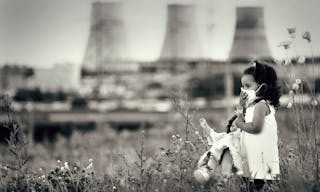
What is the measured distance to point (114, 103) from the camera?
234ft

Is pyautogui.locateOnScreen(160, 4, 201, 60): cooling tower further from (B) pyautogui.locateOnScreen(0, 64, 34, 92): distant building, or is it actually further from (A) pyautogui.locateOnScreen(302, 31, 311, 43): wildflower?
(A) pyautogui.locateOnScreen(302, 31, 311, 43): wildflower

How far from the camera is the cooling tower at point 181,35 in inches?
2734

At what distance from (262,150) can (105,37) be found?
75330 mm

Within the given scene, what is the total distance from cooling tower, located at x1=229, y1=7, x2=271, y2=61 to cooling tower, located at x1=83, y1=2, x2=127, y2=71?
17.1 metres

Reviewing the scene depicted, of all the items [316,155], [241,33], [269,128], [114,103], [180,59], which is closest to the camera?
[269,128]

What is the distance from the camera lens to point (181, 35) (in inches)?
2918

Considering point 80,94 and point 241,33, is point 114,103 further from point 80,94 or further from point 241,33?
point 241,33

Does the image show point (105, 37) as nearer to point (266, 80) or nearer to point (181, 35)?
point (181, 35)

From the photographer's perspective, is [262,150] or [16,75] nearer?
[262,150]

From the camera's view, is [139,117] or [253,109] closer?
[253,109]

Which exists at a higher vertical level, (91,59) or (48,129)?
(91,59)

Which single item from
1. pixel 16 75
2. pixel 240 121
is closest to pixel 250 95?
pixel 240 121

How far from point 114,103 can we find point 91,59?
746 cm

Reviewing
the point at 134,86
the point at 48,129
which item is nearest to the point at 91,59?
the point at 134,86
